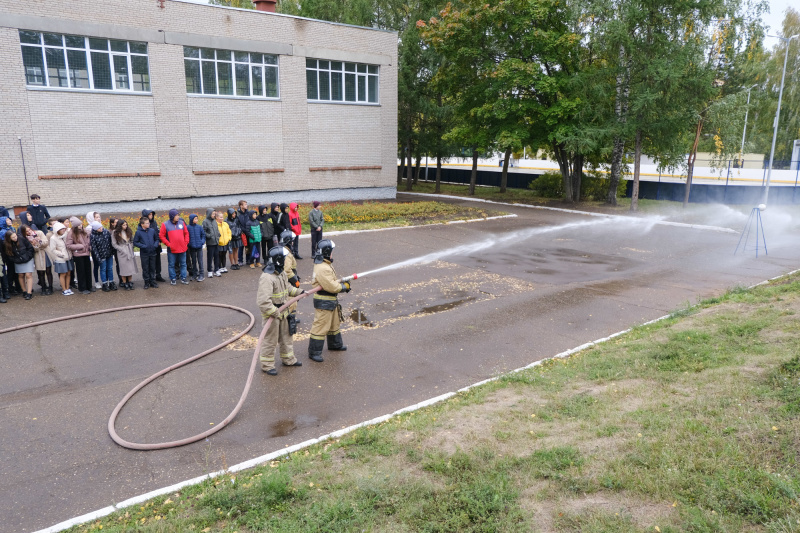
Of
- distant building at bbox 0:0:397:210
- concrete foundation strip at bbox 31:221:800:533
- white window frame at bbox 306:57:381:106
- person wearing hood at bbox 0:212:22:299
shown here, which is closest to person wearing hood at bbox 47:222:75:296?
person wearing hood at bbox 0:212:22:299

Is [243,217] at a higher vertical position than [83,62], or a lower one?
lower

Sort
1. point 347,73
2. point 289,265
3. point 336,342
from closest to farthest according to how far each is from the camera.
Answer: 1. point 336,342
2. point 289,265
3. point 347,73

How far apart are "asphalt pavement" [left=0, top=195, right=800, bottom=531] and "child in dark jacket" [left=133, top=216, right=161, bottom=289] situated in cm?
40

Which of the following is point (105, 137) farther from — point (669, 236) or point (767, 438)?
point (767, 438)

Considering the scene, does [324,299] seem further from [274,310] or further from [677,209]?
[677,209]

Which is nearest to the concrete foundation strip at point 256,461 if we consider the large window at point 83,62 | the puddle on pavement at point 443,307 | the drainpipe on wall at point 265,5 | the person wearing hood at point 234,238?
the puddle on pavement at point 443,307

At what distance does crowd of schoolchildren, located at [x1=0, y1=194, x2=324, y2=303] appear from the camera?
12.1m

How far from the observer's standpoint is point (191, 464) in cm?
604

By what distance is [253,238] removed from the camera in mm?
15172

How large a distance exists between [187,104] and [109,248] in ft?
50.1

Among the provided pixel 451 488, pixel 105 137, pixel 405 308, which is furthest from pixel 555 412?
pixel 105 137

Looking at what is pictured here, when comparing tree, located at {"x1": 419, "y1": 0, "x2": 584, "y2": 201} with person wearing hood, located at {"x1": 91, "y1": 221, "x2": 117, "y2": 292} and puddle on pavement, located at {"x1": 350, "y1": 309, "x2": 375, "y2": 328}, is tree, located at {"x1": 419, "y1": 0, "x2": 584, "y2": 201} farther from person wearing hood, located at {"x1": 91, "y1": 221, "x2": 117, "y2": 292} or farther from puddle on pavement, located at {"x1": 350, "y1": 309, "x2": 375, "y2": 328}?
person wearing hood, located at {"x1": 91, "y1": 221, "x2": 117, "y2": 292}

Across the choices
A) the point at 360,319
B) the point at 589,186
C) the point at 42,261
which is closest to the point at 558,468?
the point at 360,319

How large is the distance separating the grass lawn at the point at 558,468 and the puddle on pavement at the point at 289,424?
68cm
